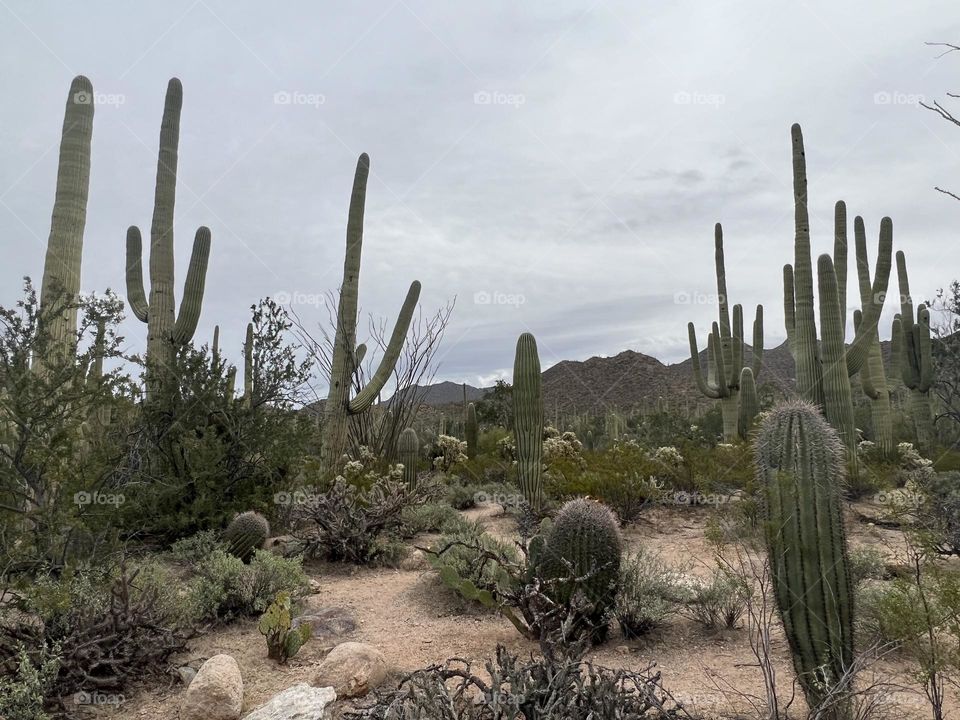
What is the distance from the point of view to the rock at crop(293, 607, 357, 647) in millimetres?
4211

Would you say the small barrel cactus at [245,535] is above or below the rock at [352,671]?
above

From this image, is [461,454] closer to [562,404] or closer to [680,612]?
[680,612]

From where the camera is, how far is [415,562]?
6480 mm

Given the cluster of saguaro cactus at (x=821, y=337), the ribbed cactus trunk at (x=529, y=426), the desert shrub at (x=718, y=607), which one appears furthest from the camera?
the cluster of saguaro cactus at (x=821, y=337)

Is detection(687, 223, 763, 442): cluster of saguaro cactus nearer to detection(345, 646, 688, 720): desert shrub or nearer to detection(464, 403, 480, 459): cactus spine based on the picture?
detection(464, 403, 480, 459): cactus spine

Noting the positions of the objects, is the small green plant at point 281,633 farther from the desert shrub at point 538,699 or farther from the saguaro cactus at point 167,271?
the saguaro cactus at point 167,271

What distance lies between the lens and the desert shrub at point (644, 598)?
13.3 ft

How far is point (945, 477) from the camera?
8.00m

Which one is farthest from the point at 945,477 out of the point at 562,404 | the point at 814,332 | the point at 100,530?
the point at 562,404

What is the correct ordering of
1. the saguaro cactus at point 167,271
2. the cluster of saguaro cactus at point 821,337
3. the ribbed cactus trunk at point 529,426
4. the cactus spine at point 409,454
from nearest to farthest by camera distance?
the ribbed cactus trunk at point 529,426 → the saguaro cactus at point 167,271 → the cluster of saguaro cactus at point 821,337 → the cactus spine at point 409,454

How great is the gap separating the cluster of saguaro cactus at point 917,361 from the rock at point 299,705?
45.9 ft

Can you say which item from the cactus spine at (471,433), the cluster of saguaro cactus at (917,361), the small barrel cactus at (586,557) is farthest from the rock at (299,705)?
the cluster of saguaro cactus at (917,361)

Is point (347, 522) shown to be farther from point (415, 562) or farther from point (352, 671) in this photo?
point (352, 671)

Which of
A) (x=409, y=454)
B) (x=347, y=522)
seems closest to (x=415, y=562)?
(x=347, y=522)
